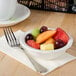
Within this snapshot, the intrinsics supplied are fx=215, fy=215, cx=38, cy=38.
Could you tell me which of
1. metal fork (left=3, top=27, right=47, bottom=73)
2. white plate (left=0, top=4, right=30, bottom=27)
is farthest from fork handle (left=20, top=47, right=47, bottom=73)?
white plate (left=0, top=4, right=30, bottom=27)

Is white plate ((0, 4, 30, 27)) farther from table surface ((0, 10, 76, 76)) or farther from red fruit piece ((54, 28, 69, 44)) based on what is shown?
red fruit piece ((54, 28, 69, 44))

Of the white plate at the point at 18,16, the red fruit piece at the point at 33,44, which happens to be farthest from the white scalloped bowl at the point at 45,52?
the white plate at the point at 18,16

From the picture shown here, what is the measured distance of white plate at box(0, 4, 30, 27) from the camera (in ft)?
2.59

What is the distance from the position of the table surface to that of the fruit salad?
0.06 metres

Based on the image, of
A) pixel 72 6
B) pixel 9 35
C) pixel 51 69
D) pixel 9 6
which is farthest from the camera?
pixel 72 6

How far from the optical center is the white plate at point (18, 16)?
0.79 m

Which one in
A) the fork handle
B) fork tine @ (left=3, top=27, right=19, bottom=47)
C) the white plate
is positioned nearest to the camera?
the fork handle

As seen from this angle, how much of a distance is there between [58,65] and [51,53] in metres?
0.04

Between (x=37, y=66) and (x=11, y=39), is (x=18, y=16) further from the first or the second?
(x=37, y=66)

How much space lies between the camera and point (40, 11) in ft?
3.21

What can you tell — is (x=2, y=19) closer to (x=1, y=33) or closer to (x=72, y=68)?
(x=1, y=33)

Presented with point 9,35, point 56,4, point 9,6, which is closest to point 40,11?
point 56,4

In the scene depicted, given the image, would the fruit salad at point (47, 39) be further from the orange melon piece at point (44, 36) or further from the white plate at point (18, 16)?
the white plate at point (18, 16)

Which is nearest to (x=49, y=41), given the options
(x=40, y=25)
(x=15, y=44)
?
(x=15, y=44)
